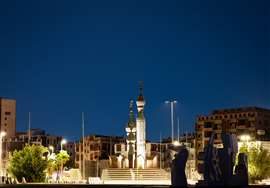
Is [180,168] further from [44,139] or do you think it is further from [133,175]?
[44,139]

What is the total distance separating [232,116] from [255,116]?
620 centimetres

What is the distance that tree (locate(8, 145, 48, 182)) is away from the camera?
200 ft

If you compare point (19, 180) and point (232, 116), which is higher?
point (232, 116)

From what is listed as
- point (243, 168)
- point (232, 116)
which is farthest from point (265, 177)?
point (232, 116)

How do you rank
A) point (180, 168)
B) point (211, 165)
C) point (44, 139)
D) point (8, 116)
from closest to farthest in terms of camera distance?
point (180, 168) < point (211, 165) < point (8, 116) < point (44, 139)

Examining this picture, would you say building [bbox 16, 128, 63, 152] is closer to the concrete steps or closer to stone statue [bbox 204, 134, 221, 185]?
the concrete steps

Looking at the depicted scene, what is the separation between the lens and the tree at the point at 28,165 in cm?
6088

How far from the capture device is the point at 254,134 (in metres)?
108

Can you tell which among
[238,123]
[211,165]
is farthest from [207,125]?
[211,165]

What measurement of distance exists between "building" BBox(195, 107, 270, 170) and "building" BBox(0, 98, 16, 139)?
58.1m

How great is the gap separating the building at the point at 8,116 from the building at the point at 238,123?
5808 centimetres

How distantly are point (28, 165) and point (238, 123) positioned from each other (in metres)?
62.9

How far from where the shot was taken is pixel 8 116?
497 ft

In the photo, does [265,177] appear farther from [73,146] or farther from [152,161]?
[73,146]
